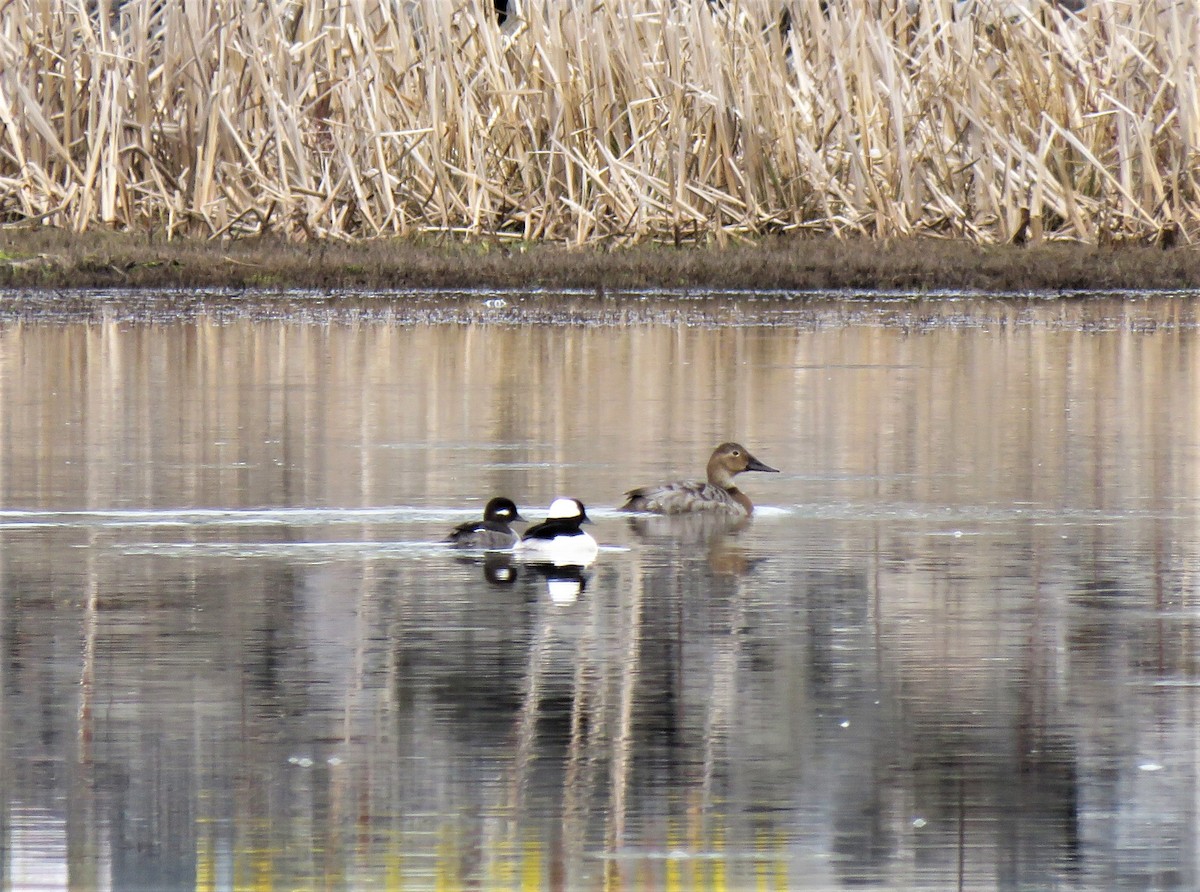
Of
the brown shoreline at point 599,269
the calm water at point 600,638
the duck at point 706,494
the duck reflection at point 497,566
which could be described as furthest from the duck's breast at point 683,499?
the brown shoreline at point 599,269

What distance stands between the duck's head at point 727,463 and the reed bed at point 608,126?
1155 cm

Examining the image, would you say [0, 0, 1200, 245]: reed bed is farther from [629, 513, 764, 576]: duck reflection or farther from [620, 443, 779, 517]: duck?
[629, 513, 764, 576]: duck reflection

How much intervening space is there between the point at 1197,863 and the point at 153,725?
7.62 feet

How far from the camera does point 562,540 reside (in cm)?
877

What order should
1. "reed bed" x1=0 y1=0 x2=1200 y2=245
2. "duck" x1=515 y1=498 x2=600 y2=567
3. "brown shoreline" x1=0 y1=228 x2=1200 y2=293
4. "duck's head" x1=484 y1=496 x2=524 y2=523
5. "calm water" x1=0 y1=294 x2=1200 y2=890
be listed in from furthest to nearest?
"reed bed" x1=0 y1=0 x2=1200 y2=245
"brown shoreline" x1=0 y1=228 x2=1200 y2=293
"duck's head" x1=484 y1=496 x2=524 y2=523
"duck" x1=515 y1=498 x2=600 y2=567
"calm water" x1=0 y1=294 x2=1200 y2=890

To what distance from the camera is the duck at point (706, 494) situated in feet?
32.1

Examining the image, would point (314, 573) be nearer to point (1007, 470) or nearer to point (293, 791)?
point (293, 791)

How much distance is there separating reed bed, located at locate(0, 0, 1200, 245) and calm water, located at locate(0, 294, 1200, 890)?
7.52 meters

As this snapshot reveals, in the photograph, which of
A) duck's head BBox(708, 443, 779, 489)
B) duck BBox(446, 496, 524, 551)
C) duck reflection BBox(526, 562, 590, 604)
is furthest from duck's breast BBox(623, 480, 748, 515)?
duck reflection BBox(526, 562, 590, 604)

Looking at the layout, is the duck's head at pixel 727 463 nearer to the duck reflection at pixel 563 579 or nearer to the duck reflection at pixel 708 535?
the duck reflection at pixel 708 535

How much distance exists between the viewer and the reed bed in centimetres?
2227

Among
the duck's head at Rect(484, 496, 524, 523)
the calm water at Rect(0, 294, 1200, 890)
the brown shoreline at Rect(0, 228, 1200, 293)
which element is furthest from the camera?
the brown shoreline at Rect(0, 228, 1200, 293)

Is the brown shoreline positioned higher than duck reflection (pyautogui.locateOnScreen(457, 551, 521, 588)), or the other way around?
the brown shoreline

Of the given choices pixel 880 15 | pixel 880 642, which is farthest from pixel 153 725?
pixel 880 15
